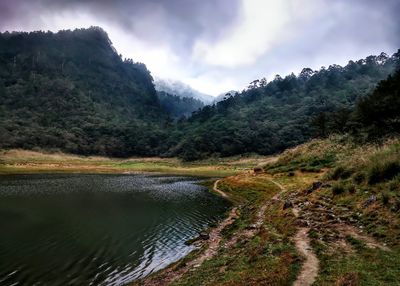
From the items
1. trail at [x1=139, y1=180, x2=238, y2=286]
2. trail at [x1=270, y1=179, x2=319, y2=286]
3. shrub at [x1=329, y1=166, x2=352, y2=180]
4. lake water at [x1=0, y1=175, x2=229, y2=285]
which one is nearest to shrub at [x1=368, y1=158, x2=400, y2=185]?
shrub at [x1=329, y1=166, x2=352, y2=180]

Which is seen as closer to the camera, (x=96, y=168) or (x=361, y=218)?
(x=361, y=218)

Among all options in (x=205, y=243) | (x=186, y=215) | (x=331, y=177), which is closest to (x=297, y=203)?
(x=331, y=177)

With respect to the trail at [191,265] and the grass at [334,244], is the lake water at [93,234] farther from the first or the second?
the grass at [334,244]

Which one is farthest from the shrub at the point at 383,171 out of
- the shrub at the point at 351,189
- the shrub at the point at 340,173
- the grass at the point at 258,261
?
the grass at the point at 258,261

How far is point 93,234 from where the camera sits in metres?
37.2

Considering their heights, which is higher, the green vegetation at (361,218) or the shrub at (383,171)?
the shrub at (383,171)

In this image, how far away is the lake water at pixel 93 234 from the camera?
2602 centimetres

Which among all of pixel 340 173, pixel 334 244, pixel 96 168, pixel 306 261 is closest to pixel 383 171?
pixel 340 173

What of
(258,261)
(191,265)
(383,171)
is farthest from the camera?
(383,171)

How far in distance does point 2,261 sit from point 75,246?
6.09 metres

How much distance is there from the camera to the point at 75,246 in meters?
32.4

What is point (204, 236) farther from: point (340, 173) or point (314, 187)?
point (340, 173)

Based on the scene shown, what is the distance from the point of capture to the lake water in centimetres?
2602

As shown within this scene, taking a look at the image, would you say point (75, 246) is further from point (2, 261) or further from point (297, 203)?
point (297, 203)
